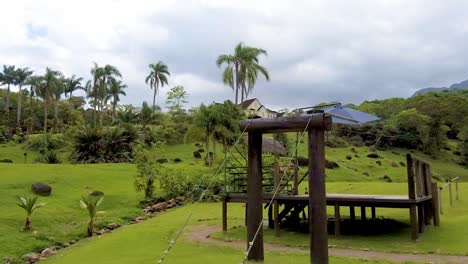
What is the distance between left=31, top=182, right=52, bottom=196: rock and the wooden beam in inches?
708

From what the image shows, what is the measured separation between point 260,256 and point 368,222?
8.46 meters

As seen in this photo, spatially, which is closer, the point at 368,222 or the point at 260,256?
the point at 260,256

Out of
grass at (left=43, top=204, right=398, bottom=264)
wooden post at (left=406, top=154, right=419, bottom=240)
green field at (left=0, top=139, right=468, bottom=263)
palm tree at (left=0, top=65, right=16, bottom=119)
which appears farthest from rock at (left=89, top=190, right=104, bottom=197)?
palm tree at (left=0, top=65, right=16, bottom=119)

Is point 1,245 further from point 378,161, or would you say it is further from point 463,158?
point 463,158

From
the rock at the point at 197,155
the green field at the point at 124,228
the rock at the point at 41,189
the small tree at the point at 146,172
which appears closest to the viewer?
the green field at the point at 124,228

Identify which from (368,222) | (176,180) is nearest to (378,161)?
(176,180)

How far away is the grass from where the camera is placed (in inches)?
499

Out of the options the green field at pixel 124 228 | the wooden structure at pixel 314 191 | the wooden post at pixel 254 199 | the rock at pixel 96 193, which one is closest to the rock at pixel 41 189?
the green field at pixel 124 228

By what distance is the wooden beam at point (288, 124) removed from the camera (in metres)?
10.4

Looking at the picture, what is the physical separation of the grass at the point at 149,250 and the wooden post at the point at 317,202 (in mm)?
2187

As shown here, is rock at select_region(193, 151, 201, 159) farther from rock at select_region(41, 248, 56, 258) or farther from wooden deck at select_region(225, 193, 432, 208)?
rock at select_region(41, 248, 56, 258)

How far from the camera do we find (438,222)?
17453 millimetres

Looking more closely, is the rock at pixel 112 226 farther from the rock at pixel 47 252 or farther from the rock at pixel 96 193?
the rock at pixel 96 193

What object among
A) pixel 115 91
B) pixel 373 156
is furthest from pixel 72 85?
pixel 373 156
